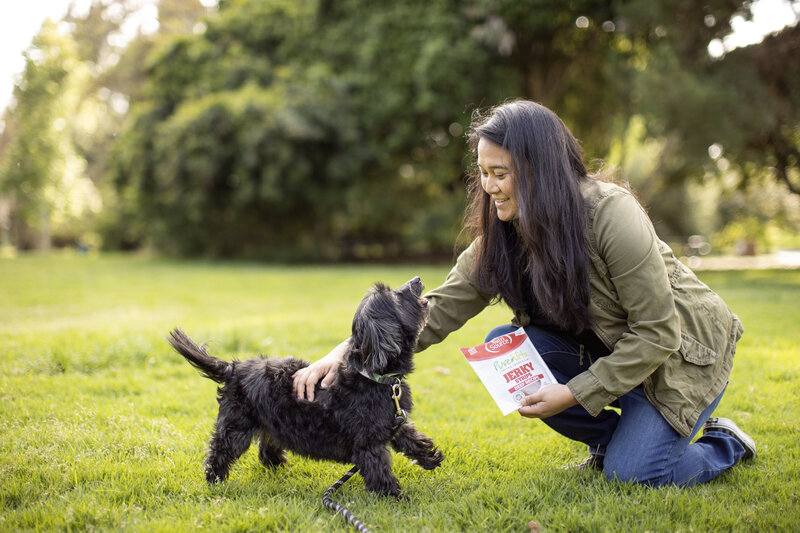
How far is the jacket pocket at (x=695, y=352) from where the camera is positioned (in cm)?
283

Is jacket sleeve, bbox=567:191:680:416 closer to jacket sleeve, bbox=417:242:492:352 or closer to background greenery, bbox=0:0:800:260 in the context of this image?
jacket sleeve, bbox=417:242:492:352

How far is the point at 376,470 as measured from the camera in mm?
2908

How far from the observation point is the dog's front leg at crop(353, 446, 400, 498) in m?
2.91

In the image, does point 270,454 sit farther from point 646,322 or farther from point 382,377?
point 646,322

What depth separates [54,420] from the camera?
391 cm

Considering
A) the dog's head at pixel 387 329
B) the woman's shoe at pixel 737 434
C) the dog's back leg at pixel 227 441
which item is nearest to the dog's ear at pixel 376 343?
the dog's head at pixel 387 329

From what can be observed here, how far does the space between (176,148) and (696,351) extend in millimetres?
18838

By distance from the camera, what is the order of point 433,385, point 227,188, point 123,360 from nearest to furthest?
point 433,385 → point 123,360 → point 227,188

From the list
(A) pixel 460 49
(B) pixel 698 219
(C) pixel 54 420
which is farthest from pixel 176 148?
(B) pixel 698 219

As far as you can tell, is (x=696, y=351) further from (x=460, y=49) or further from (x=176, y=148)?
(x=176, y=148)

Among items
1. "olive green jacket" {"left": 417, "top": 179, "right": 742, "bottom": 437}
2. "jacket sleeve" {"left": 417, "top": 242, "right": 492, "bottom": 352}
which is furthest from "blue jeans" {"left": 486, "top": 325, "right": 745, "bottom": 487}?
"jacket sleeve" {"left": 417, "top": 242, "right": 492, "bottom": 352}

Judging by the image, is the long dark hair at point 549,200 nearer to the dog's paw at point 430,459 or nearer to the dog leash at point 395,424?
the dog leash at point 395,424

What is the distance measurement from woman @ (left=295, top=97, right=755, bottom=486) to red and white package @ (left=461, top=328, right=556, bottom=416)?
0.13m

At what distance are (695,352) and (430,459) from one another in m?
1.49
